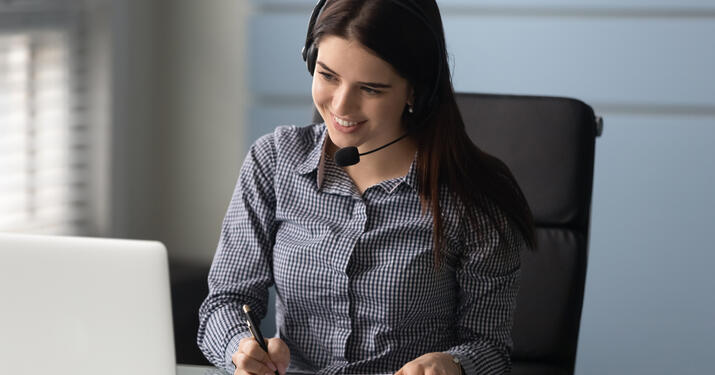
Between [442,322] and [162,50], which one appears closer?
[442,322]

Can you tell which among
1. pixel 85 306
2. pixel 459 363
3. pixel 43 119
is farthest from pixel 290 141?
pixel 43 119

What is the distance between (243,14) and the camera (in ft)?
8.87

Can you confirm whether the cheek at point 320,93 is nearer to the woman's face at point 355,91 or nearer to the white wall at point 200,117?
the woman's face at point 355,91

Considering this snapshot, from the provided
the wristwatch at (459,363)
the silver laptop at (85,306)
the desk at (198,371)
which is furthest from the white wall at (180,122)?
the silver laptop at (85,306)

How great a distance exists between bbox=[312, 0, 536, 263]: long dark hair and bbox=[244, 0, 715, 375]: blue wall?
1.17m

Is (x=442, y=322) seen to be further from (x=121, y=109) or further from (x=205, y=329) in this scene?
(x=121, y=109)

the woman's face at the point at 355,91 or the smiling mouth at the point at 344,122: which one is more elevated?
the woman's face at the point at 355,91

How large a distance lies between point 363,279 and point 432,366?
190 millimetres

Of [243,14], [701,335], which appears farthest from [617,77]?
[243,14]

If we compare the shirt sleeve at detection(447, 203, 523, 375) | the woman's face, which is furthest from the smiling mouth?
the shirt sleeve at detection(447, 203, 523, 375)

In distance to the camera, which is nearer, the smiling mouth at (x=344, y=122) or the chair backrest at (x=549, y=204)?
the smiling mouth at (x=344, y=122)

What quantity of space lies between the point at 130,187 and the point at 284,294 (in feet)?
4.84

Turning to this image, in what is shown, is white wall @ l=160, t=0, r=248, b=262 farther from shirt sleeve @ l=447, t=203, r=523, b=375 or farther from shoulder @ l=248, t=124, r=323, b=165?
shirt sleeve @ l=447, t=203, r=523, b=375

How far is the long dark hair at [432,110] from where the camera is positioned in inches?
47.1
